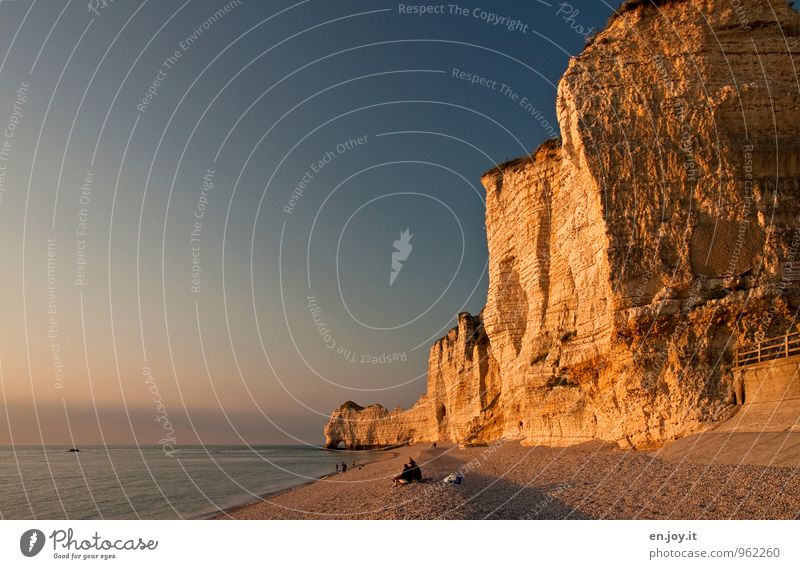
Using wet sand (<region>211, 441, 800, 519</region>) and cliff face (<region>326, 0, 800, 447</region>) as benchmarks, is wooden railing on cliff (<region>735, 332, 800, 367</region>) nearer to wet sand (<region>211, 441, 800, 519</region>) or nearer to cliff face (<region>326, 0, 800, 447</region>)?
cliff face (<region>326, 0, 800, 447</region>)

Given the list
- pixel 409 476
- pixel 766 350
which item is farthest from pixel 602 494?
pixel 766 350

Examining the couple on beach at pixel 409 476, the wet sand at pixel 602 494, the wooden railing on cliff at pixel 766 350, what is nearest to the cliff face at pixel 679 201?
the wooden railing on cliff at pixel 766 350

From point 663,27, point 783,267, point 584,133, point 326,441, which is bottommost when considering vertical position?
point 326,441

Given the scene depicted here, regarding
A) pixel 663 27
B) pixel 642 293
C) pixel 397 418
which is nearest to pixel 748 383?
pixel 642 293

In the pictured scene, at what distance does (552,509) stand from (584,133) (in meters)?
12.3

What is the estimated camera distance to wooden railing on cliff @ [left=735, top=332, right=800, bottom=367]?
13705 millimetres

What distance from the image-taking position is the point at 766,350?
1461 cm

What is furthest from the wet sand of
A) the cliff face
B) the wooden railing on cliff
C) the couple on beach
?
the wooden railing on cliff

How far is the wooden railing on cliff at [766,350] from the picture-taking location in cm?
1371

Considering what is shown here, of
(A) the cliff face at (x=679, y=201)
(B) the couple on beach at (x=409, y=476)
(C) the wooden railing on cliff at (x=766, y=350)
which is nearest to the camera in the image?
(C) the wooden railing on cliff at (x=766, y=350)

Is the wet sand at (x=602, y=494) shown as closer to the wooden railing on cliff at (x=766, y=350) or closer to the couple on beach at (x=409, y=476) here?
the couple on beach at (x=409, y=476)

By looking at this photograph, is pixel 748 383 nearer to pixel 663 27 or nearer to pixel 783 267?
pixel 783 267
